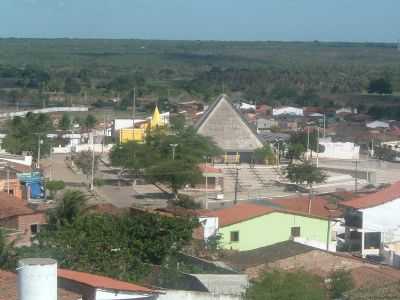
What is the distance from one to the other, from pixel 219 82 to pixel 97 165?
54.8m

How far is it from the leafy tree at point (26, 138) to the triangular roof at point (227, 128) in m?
5.15

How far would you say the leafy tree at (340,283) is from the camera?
37.3 ft

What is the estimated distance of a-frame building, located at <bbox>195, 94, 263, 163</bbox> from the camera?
3703 cm

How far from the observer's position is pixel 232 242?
16906 mm

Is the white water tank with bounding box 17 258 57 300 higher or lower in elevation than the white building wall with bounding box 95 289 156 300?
higher

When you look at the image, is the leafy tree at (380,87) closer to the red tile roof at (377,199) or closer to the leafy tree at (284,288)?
the red tile roof at (377,199)

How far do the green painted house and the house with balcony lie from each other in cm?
73

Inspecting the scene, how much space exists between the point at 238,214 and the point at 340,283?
5.92m

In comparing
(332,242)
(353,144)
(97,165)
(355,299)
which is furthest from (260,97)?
(355,299)

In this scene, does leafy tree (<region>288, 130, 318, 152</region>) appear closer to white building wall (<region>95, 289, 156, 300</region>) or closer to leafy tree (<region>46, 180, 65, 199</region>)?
leafy tree (<region>46, 180, 65, 199</region>)

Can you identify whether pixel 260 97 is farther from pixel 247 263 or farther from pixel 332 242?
pixel 247 263

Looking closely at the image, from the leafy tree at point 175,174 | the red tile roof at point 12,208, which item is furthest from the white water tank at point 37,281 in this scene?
the leafy tree at point 175,174

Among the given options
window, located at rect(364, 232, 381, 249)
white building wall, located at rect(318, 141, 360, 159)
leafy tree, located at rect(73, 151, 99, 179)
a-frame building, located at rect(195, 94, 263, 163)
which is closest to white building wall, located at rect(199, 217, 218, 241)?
window, located at rect(364, 232, 381, 249)

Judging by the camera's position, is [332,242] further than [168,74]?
No
